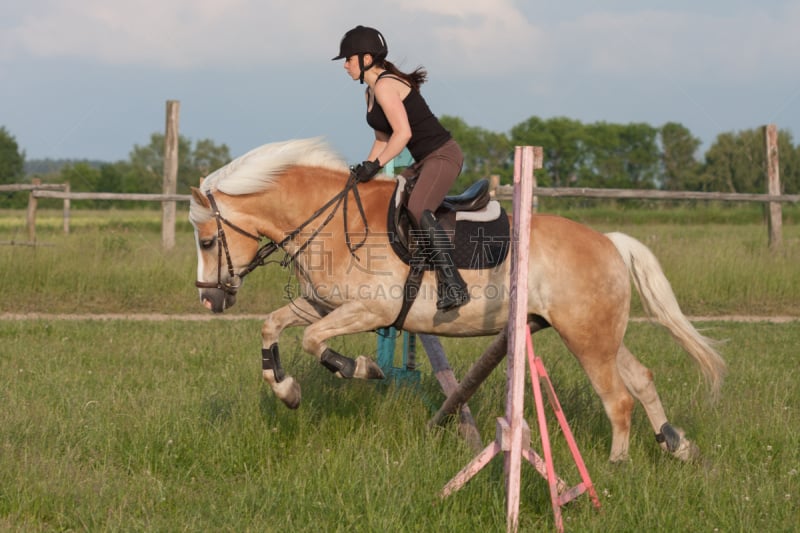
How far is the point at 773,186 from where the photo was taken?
1551 cm

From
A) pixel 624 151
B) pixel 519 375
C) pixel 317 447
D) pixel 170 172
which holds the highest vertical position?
pixel 624 151

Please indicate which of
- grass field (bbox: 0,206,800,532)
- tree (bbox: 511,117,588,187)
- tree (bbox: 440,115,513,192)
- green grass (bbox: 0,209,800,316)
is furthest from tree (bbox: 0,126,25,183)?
grass field (bbox: 0,206,800,532)

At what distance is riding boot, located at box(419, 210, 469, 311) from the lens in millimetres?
5180

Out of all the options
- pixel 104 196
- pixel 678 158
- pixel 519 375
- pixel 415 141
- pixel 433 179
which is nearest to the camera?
pixel 519 375

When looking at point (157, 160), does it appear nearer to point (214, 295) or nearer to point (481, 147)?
point (481, 147)

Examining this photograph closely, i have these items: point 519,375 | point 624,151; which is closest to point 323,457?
point 519,375

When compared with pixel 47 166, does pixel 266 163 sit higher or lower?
lower

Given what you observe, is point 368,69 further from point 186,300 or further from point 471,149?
point 471,149

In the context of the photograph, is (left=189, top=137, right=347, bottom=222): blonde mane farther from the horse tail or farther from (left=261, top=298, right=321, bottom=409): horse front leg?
the horse tail

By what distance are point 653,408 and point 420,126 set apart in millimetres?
2475

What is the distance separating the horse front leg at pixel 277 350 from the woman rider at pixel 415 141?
929 millimetres

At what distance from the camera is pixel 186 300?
1313cm

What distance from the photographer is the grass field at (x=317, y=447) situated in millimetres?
4289

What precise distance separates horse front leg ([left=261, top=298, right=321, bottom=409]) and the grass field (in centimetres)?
35
